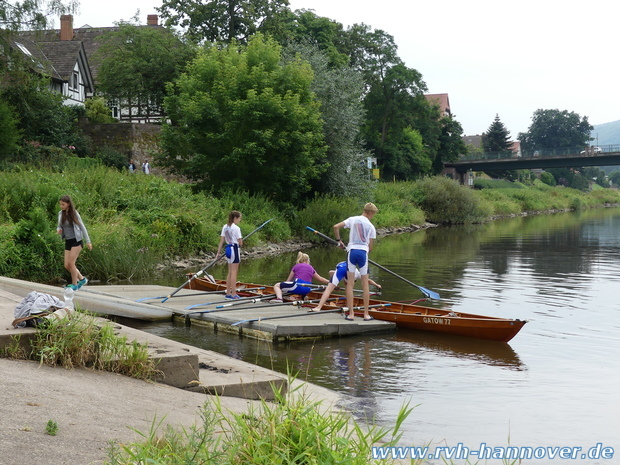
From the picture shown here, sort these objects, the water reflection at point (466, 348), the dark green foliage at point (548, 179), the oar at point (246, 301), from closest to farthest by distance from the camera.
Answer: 1. the water reflection at point (466, 348)
2. the oar at point (246, 301)
3. the dark green foliage at point (548, 179)

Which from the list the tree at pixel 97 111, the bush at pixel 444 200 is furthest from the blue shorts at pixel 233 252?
the bush at pixel 444 200

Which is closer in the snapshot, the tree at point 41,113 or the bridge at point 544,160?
the tree at point 41,113

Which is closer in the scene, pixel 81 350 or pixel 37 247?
pixel 81 350

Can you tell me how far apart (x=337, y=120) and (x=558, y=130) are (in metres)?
112

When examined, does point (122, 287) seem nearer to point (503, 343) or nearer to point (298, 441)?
point (503, 343)

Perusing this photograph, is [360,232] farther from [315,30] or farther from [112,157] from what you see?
[315,30]

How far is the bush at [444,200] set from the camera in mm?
54938

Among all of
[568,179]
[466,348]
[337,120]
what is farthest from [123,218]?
[568,179]

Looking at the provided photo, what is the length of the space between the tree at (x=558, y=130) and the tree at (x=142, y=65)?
10071 cm

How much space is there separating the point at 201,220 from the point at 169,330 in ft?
49.0

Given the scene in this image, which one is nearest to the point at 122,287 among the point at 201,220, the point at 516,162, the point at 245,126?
the point at 201,220

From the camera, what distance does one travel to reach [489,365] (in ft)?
38.0

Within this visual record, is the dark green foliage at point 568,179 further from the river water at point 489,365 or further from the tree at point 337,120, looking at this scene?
the river water at point 489,365

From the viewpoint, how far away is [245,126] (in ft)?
116
